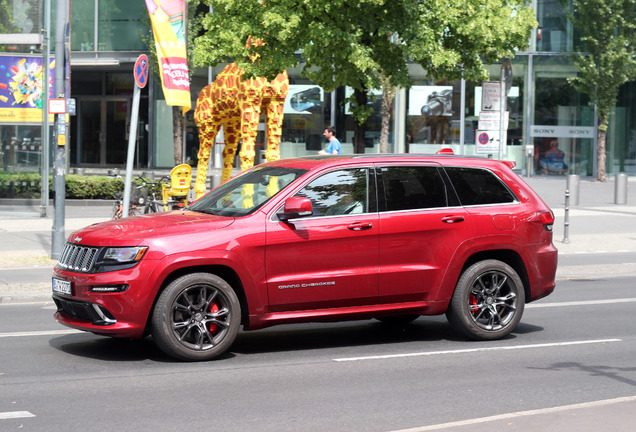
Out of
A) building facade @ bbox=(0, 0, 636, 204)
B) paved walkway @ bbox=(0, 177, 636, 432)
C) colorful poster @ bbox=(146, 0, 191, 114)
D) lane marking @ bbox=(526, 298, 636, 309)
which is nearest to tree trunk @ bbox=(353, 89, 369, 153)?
colorful poster @ bbox=(146, 0, 191, 114)

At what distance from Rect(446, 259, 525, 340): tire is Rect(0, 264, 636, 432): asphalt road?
16 centimetres

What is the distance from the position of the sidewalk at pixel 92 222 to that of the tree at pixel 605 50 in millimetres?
6378

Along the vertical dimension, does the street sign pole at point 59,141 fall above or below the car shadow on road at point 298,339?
above

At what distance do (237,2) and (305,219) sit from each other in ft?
37.4

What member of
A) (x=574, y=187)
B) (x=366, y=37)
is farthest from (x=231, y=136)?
(x=574, y=187)

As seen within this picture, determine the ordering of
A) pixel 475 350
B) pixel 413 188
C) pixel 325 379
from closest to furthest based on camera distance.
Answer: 1. pixel 325 379
2. pixel 475 350
3. pixel 413 188

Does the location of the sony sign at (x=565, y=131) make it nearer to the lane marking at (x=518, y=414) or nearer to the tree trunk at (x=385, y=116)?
the tree trunk at (x=385, y=116)

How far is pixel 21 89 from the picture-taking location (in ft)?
76.6

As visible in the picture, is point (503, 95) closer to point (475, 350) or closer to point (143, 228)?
point (475, 350)

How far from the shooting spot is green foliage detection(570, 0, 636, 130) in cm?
3625

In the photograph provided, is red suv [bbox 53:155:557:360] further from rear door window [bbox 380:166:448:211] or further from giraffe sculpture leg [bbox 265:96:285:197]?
giraffe sculpture leg [bbox 265:96:285:197]

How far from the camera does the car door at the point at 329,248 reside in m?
8.27

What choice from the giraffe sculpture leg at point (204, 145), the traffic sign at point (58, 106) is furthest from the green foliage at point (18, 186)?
the traffic sign at point (58, 106)

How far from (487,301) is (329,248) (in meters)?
1.86
